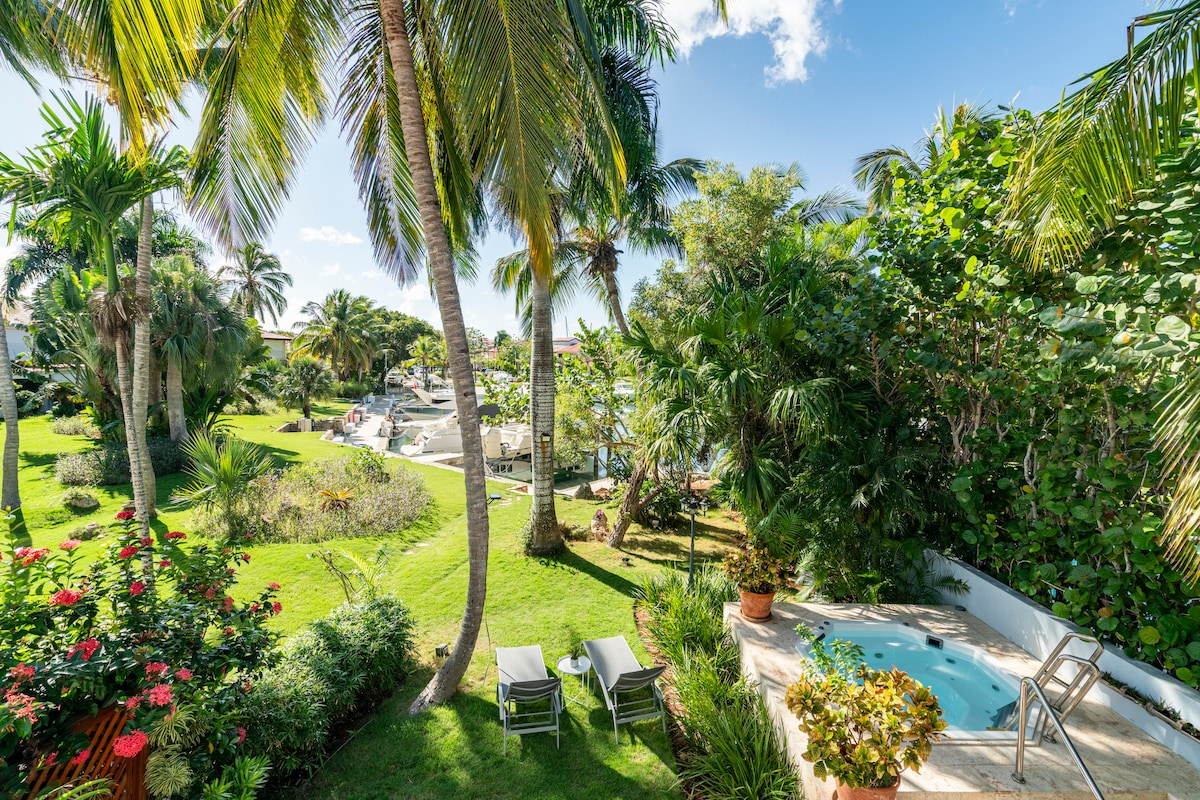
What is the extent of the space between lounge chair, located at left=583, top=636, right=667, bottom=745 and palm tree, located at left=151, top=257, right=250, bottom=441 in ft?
53.8

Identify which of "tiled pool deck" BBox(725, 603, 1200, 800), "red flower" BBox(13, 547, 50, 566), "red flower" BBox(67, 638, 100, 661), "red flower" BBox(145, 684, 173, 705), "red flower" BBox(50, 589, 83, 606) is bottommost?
"tiled pool deck" BBox(725, 603, 1200, 800)

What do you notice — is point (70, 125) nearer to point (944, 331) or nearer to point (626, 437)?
point (626, 437)

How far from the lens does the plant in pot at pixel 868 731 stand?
323 cm

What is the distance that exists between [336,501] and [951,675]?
12.1m

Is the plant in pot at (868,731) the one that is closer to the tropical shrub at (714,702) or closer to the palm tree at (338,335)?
the tropical shrub at (714,702)

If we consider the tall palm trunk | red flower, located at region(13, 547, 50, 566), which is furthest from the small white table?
the tall palm trunk

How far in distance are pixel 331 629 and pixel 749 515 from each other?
6.05 meters

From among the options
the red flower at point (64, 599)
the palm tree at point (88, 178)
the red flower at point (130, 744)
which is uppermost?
the palm tree at point (88, 178)

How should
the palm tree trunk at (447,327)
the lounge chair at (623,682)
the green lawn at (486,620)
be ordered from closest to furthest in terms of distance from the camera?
the green lawn at (486,620), the palm tree trunk at (447,327), the lounge chair at (623,682)

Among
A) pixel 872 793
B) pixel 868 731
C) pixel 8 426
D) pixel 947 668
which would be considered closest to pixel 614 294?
pixel 947 668

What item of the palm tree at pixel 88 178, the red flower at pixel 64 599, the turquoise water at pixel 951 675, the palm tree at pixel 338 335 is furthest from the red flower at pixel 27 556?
the palm tree at pixel 338 335

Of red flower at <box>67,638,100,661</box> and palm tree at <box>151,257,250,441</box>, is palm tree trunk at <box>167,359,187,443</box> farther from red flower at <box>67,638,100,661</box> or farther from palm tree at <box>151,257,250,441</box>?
red flower at <box>67,638,100,661</box>

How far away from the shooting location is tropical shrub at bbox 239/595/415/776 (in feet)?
13.6

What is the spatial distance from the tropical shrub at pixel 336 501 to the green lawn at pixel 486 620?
0.54 meters
